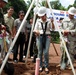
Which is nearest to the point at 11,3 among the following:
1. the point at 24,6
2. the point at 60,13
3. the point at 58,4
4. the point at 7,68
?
the point at 24,6

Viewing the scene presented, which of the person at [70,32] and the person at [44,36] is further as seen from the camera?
the person at [70,32]

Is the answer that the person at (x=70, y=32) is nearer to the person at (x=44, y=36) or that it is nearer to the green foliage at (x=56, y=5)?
the person at (x=44, y=36)

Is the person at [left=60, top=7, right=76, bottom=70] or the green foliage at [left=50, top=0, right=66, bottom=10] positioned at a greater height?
the person at [left=60, top=7, right=76, bottom=70]

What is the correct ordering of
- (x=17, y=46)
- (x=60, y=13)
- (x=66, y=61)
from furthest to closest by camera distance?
(x=60, y=13)
(x=17, y=46)
(x=66, y=61)

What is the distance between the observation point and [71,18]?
7781 millimetres

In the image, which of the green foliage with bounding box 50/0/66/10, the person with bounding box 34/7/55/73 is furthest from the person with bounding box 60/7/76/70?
the green foliage with bounding box 50/0/66/10

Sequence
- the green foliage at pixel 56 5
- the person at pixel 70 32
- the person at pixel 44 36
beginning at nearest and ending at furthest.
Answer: the person at pixel 44 36 < the person at pixel 70 32 < the green foliage at pixel 56 5

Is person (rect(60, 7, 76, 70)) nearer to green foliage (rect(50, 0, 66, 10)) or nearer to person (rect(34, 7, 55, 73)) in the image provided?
person (rect(34, 7, 55, 73))

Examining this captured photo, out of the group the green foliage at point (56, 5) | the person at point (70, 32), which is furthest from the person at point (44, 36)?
the green foliage at point (56, 5)

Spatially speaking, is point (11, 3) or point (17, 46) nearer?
point (17, 46)

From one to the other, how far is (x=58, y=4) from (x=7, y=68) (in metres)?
36.0

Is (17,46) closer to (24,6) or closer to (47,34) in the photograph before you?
(47,34)

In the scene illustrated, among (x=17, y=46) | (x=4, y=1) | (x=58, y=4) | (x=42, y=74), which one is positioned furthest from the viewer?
(x=58, y=4)

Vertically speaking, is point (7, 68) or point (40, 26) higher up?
point (40, 26)
